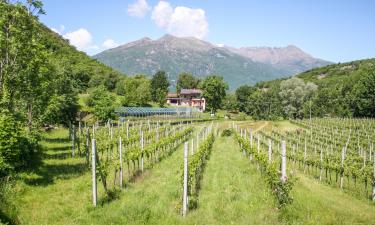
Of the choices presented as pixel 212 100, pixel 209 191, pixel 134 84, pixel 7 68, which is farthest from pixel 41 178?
pixel 134 84

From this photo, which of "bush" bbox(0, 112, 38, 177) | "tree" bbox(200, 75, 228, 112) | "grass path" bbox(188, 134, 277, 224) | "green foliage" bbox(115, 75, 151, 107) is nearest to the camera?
"grass path" bbox(188, 134, 277, 224)

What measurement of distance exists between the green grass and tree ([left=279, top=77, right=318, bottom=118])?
8650 cm

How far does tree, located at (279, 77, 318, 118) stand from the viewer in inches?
4050

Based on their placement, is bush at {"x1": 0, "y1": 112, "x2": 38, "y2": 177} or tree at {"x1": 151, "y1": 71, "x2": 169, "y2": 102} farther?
tree at {"x1": 151, "y1": 71, "x2": 169, "y2": 102}

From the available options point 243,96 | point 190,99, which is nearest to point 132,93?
point 190,99

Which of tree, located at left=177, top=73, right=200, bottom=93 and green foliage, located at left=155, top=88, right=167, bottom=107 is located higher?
tree, located at left=177, top=73, right=200, bottom=93

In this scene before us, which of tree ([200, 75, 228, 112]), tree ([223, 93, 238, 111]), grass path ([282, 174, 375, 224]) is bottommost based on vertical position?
grass path ([282, 174, 375, 224])

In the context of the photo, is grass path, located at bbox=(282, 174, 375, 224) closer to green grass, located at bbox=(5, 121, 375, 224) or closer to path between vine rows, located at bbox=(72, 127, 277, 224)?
green grass, located at bbox=(5, 121, 375, 224)

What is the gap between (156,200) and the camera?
1332cm

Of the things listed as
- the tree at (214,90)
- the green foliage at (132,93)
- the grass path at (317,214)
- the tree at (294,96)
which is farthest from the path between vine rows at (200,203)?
the tree at (294,96)

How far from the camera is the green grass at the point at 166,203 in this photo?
11.4 meters

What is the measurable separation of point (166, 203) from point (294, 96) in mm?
95479

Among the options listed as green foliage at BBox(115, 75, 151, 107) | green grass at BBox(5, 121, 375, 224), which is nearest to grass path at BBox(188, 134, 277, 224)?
green grass at BBox(5, 121, 375, 224)

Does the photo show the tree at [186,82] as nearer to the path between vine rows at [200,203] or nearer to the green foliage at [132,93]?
the green foliage at [132,93]
